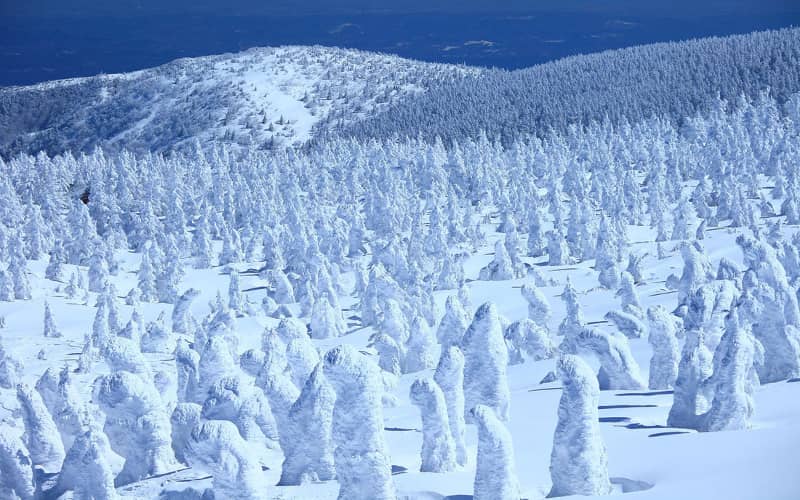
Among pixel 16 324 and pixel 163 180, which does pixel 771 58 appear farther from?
pixel 16 324

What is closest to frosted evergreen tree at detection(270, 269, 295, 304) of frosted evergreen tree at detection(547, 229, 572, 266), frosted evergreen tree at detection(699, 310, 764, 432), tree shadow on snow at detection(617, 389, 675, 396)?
frosted evergreen tree at detection(547, 229, 572, 266)

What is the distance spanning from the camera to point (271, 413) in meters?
20.5

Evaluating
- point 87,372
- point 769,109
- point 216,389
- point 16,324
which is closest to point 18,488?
point 216,389

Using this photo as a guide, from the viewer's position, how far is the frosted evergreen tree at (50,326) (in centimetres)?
4437

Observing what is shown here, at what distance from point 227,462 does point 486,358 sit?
24.8 feet

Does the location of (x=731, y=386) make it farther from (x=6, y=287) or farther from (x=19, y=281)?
(x=19, y=281)

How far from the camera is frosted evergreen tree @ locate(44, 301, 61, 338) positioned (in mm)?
44369

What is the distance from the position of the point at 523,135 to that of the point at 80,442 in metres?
117

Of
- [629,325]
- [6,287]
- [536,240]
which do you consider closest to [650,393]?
[629,325]

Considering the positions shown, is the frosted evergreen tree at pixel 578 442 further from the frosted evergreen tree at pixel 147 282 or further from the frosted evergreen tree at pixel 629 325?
the frosted evergreen tree at pixel 147 282

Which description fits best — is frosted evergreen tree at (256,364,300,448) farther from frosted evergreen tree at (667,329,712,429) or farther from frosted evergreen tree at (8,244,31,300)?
frosted evergreen tree at (8,244,31,300)

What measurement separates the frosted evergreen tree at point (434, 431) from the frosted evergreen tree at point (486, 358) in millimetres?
3476

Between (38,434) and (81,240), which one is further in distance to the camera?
(81,240)

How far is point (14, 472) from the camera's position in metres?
18.7
